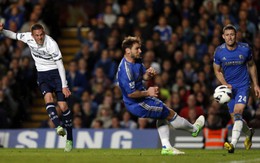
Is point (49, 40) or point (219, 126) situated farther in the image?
point (219, 126)

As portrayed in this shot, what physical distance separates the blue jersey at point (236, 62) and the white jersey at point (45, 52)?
2.98 metres

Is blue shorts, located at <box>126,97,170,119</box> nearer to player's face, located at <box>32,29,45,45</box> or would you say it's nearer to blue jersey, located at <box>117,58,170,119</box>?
blue jersey, located at <box>117,58,170,119</box>

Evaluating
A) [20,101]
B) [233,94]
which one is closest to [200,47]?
[20,101]

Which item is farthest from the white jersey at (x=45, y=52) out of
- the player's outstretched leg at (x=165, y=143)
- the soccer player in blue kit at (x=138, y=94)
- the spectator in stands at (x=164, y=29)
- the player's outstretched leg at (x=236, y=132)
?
the spectator in stands at (x=164, y=29)

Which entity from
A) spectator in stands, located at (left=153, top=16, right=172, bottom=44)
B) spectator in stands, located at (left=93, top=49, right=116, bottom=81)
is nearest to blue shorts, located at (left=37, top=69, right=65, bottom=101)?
spectator in stands, located at (left=93, top=49, right=116, bottom=81)

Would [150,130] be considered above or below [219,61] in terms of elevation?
below

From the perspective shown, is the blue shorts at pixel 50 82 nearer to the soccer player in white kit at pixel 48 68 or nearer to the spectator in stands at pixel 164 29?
the soccer player in white kit at pixel 48 68

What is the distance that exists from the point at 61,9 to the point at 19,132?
21.5 ft

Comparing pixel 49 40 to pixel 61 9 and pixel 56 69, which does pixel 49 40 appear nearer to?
pixel 56 69

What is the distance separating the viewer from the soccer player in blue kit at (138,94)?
14.5 metres

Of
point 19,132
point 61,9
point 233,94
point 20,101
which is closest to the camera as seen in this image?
point 233,94

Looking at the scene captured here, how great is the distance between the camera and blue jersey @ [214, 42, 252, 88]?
16.0m

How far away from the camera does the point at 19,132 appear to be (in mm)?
21562

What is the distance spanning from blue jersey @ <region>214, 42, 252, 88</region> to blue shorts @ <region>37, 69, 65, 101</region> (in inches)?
117
